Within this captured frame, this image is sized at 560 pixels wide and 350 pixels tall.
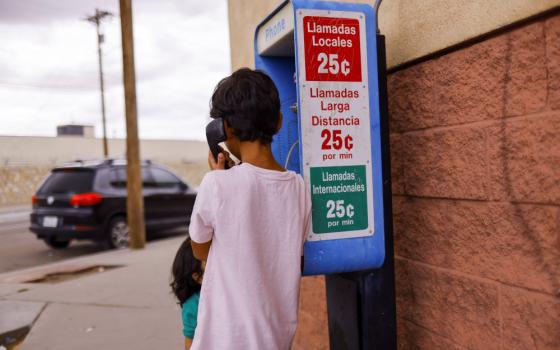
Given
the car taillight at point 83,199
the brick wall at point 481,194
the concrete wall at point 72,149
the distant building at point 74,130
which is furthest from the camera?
the distant building at point 74,130

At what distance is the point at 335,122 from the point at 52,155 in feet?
132

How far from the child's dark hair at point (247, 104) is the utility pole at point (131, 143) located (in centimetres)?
670

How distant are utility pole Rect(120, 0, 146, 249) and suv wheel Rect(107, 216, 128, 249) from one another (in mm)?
474

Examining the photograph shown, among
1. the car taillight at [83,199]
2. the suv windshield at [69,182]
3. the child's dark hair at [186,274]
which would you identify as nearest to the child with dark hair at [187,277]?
the child's dark hair at [186,274]

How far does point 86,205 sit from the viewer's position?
324 inches

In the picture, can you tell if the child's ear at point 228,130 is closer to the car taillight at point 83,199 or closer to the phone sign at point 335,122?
the phone sign at point 335,122

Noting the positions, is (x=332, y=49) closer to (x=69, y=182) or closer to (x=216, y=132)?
(x=216, y=132)

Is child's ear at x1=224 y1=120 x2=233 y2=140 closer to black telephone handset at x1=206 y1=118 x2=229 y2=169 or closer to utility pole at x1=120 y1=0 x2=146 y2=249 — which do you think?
black telephone handset at x1=206 y1=118 x2=229 y2=169

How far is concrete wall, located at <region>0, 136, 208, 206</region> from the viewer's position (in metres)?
32.3

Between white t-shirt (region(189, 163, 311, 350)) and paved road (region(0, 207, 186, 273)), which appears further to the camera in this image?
paved road (region(0, 207, 186, 273))

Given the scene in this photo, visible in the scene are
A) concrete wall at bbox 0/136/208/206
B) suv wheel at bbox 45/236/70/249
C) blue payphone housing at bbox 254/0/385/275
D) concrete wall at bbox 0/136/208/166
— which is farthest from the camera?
concrete wall at bbox 0/136/208/166

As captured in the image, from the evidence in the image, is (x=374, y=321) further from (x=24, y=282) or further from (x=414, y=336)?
(x=24, y=282)

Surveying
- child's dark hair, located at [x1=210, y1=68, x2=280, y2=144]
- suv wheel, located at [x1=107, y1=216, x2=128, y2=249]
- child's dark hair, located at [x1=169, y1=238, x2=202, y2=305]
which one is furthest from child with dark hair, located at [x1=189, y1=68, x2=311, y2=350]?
suv wheel, located at [x1=107, y1=216, x2=128, y2=249]

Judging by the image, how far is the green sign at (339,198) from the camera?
2025 millimetres
